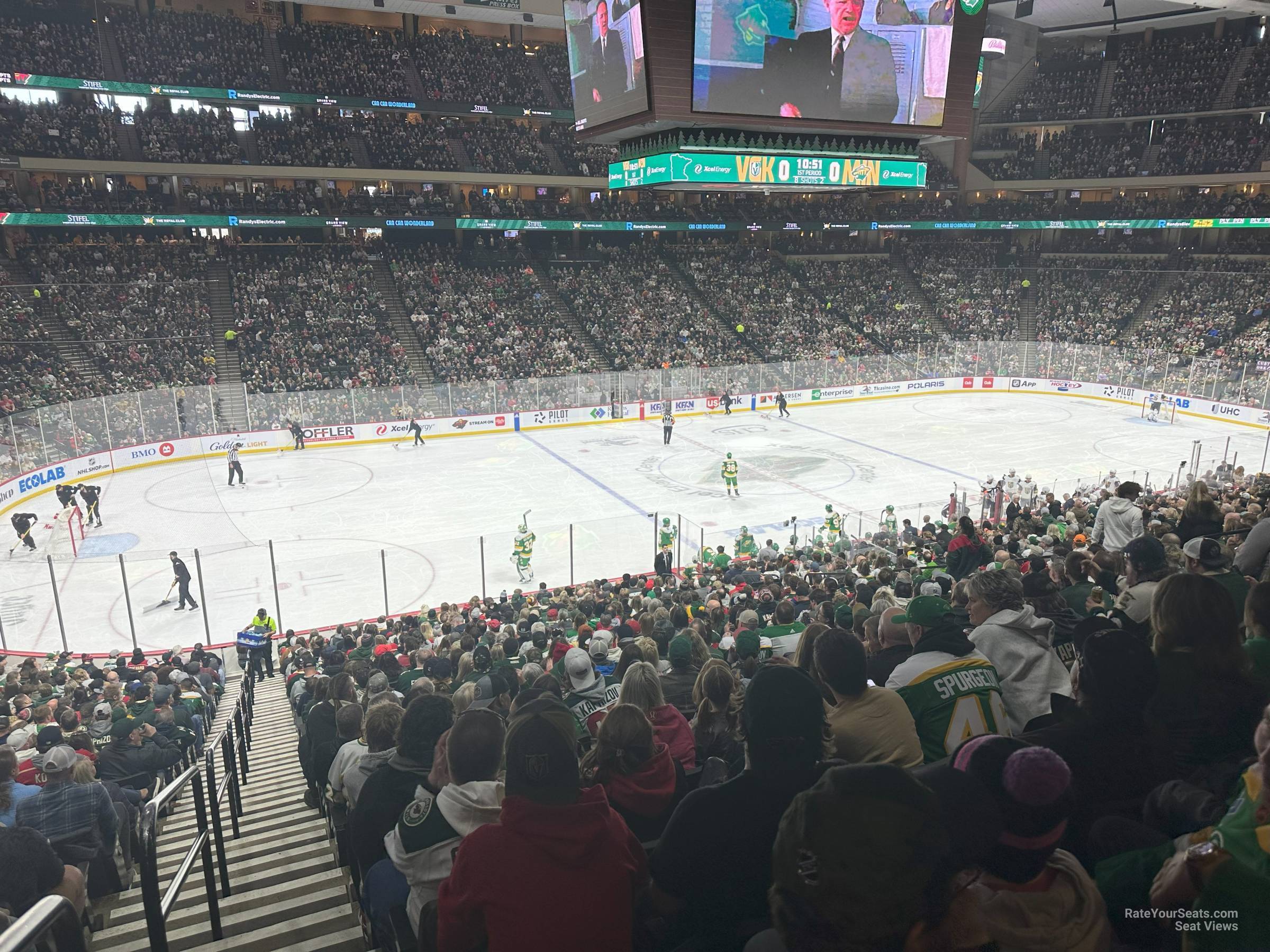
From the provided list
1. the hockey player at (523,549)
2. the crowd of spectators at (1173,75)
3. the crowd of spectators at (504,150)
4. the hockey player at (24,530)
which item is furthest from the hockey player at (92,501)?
the crowd of spectators at (1173,75)

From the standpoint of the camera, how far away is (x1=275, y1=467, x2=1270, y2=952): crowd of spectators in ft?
6.70

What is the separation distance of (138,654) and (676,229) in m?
41.6

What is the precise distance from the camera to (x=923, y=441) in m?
31.6

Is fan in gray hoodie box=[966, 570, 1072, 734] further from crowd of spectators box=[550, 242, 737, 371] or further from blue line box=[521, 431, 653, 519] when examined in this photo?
crowd of spectators box=[550, 242, 737, 371]

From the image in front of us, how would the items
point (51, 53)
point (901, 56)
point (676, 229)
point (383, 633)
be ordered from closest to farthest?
point (383, 633) < point (901, 56) < point (51, 53) < point (676, 229)

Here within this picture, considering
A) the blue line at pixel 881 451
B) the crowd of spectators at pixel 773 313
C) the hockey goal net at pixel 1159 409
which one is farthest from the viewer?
the crowd of spectators at pixel 773 313

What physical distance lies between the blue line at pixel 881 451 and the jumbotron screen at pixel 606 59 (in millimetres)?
15391

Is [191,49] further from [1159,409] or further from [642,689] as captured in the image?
[1159,409]

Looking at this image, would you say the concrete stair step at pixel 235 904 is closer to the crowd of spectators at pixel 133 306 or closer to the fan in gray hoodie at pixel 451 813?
the fan in gray hoodie at pixel 451 813

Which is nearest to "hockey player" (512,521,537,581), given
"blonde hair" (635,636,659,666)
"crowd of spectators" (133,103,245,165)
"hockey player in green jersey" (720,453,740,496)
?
"hockey player in green jersey" (720,453,740,496)

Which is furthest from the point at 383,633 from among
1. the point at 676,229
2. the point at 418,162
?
the point at 676,229

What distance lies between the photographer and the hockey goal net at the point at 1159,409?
35531 millimetres

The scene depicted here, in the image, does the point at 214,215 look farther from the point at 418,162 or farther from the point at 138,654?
the point at 138,654

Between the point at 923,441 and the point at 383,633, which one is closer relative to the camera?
the point at 383,633
